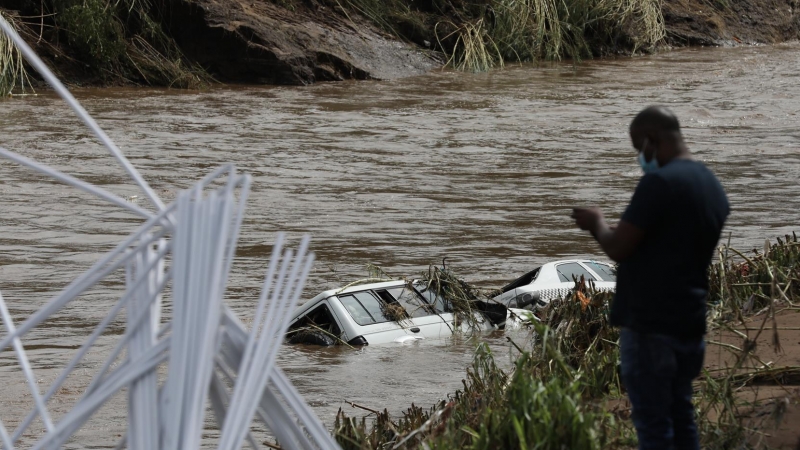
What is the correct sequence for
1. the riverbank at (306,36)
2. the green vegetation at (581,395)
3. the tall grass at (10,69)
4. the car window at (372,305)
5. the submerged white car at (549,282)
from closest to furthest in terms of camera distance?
the green vegetation at (581,395) < the car window at (372,305) < the submerged white car at (549,282) < the tall grass at (10,69) < the riverbank at (306,36)

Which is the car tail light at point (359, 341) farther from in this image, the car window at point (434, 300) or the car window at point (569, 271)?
the car window at point (569, 271)

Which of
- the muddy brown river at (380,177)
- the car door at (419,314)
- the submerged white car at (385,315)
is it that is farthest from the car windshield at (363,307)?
the muddy brown river at (380,177)

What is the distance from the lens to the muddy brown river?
12.7 meters

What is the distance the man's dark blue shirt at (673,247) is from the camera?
13.4ft

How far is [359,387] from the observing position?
11484 millimetres

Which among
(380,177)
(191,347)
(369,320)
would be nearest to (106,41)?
(380,177)

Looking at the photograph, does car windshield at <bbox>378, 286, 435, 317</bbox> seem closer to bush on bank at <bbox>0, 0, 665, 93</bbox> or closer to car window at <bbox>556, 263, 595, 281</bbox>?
car window at <bbox>556, 263, 595, 281</bbox>

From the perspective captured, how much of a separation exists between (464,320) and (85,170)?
12.0m

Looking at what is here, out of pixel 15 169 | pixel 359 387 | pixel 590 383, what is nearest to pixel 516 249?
pixel 359 387

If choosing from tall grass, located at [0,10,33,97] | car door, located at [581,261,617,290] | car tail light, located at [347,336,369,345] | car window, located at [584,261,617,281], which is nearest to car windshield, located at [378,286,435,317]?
car tail light, located at [347,336,369,345]

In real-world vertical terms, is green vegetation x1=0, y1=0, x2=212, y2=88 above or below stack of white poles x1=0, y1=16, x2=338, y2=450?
below

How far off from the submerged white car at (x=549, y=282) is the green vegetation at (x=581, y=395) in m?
4.67

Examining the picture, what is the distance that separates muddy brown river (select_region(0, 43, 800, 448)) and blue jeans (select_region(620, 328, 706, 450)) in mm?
6184

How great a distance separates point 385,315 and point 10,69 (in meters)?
19.9
